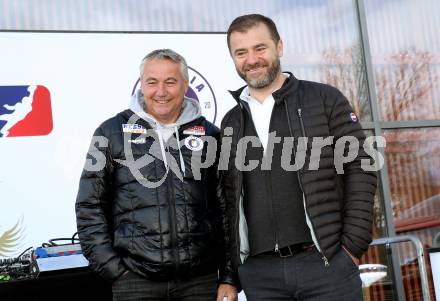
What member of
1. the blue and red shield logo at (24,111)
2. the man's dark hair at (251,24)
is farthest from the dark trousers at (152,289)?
the blue and red shield logo at (24,111)

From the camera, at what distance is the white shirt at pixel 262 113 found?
8.28ft

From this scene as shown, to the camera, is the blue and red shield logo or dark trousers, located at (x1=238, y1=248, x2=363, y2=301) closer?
dark trousers, located at (x1=238, y1=248, x2=363, y2=301)

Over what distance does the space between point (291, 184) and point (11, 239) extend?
192 centimetres

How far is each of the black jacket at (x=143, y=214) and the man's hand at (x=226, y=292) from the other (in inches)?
1.2

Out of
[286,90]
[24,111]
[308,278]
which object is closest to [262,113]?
[286,90]

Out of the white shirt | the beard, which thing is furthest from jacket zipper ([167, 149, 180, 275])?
the beard

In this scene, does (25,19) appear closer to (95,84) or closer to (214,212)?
(95,84)

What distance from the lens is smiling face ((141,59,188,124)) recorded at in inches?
103

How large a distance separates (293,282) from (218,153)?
0.69m

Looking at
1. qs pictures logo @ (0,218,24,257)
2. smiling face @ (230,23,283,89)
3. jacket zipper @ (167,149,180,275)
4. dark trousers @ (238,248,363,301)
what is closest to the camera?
dark trousers @ (238,248,363,301)

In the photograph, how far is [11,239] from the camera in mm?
3566

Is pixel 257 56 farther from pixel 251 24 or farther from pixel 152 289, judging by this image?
pixel 152 289

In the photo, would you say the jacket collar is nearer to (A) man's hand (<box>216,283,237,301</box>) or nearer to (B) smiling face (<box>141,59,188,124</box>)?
(B) smiling face (<box>141,59,188,124</box>)

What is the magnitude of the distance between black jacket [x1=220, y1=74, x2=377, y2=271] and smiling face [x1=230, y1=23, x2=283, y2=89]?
0.28ft
